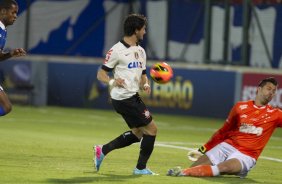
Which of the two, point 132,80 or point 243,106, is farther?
point 243,106

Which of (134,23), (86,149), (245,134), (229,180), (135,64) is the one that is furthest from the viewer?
(86,149)

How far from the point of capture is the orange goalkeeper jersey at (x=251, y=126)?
12.4 m

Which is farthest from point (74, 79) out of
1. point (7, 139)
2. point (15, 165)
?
point (15, 165)

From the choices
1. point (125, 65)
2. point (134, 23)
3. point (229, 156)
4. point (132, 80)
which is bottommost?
point (229, 156)

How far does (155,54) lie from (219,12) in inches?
126

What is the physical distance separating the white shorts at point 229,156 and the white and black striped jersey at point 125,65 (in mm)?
1377

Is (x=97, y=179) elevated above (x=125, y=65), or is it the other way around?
(x=125, y=65)

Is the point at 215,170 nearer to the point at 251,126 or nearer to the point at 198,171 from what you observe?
the point at 198,171

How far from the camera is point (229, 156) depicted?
12.4 metres

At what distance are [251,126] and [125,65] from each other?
1.91 metres

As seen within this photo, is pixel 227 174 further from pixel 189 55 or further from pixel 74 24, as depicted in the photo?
pixel 74 24

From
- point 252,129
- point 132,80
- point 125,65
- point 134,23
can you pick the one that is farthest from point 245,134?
point 134,23

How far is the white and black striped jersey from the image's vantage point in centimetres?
1230

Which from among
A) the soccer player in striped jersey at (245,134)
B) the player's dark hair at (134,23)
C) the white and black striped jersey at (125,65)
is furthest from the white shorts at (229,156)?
the player's dark hair at (134,23)
